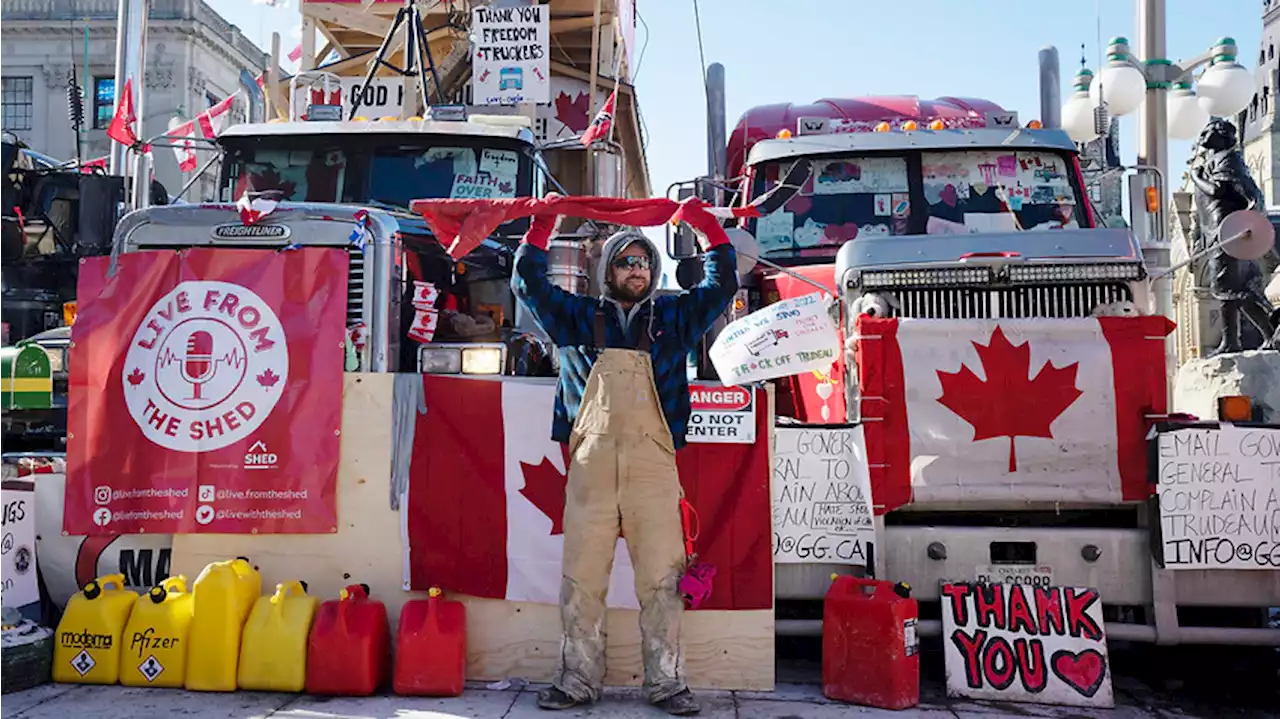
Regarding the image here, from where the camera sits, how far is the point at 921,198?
7883 mm

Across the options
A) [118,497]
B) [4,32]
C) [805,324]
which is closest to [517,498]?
[805,324]

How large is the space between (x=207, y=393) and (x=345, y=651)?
1538 millimetres

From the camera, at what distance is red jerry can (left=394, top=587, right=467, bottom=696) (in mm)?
5117

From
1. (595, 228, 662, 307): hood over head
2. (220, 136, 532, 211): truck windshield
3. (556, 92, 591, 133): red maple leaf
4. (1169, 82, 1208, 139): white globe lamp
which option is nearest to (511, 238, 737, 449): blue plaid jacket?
(595, 228, 662, 307): hood over head

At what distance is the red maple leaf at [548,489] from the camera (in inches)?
217

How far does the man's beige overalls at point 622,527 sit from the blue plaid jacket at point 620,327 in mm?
107

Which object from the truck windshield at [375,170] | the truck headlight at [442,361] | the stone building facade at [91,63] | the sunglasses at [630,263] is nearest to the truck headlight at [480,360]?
the truck headlight at [442,361]

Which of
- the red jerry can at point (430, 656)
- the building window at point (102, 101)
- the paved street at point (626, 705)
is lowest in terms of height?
the paved street at point (626, 705)

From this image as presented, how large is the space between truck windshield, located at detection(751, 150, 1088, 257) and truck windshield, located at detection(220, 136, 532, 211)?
212cm

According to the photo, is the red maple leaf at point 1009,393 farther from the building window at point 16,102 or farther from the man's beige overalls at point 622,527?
the building window at point 16,102

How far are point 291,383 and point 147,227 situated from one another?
176 cm

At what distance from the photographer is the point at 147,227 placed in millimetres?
6742

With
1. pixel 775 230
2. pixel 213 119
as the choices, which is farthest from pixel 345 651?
pixel 213 119

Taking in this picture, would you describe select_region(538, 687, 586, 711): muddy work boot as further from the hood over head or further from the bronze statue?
the bronze statue
